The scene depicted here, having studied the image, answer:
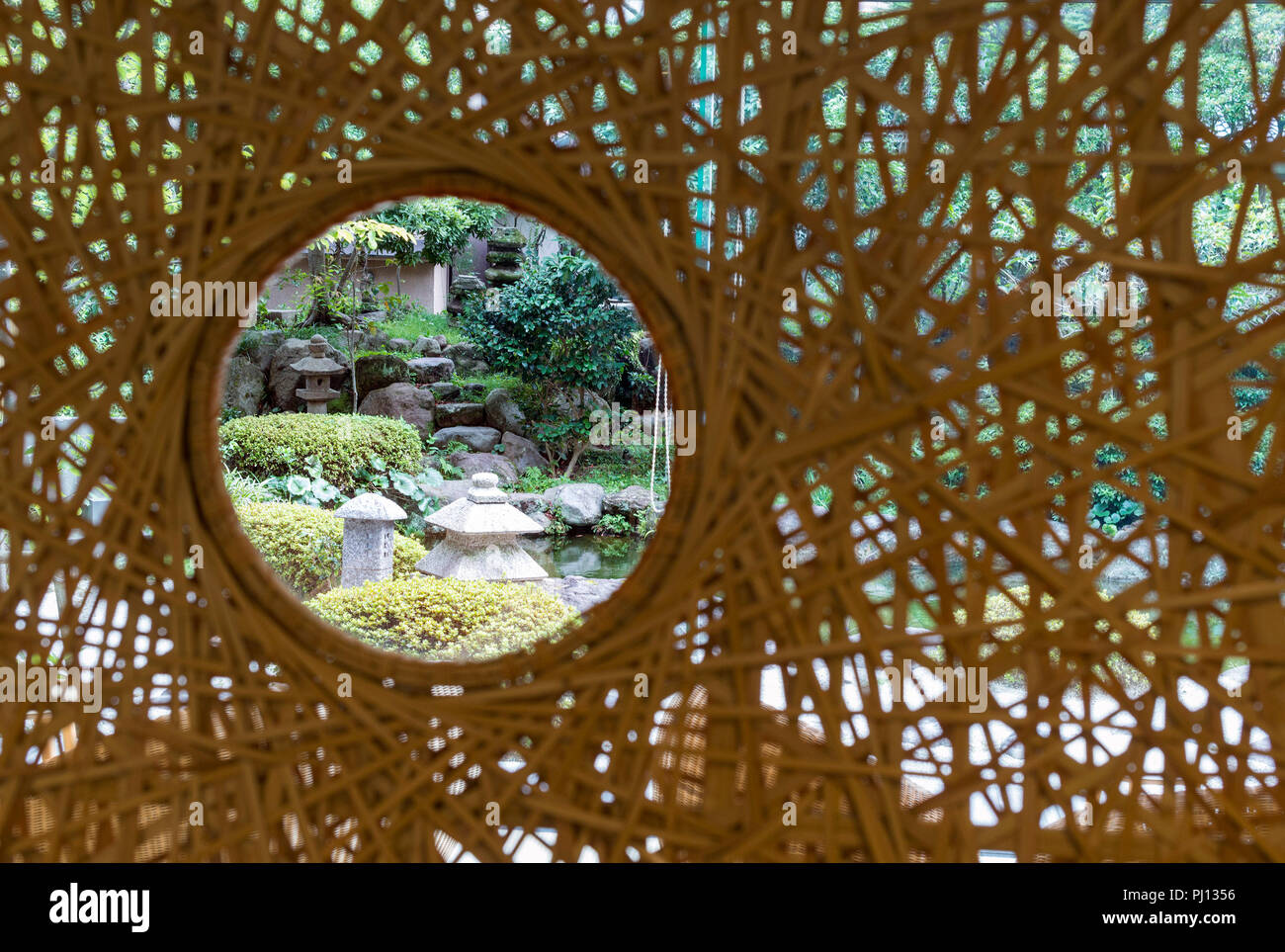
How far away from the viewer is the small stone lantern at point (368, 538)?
465 cm

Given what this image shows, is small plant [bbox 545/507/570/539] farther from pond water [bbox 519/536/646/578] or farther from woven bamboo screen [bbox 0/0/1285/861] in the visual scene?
woven bamboo screen [bbox 0/0/1285/861]

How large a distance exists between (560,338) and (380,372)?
1865 mm

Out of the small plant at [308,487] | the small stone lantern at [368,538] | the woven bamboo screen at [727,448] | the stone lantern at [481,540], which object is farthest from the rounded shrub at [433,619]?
the woven bamboo screen at [727,448]

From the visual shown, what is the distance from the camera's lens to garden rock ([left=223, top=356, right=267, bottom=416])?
803 cm

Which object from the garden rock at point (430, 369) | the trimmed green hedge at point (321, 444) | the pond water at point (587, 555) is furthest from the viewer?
the garden rock at point (430, 369)

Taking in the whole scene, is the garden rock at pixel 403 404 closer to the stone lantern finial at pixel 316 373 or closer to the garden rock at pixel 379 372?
the garden rock at pixel 379 372

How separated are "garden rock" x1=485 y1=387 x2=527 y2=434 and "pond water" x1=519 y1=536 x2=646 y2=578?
1.45m

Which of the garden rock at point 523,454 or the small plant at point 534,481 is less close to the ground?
the garden rock at point 523,454

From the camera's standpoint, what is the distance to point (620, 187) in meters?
1.55

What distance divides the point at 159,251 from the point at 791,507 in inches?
45.8

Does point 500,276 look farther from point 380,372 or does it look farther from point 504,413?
point 504,413

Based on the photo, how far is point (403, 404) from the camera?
Result: 830 centimetres

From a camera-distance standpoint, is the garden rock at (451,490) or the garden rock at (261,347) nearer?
the garden rock at (451,490)

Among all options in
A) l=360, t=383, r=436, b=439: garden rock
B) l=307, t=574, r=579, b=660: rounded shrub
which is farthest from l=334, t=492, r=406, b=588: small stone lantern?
l=360, t=383, r=436, b=439: garden rock
